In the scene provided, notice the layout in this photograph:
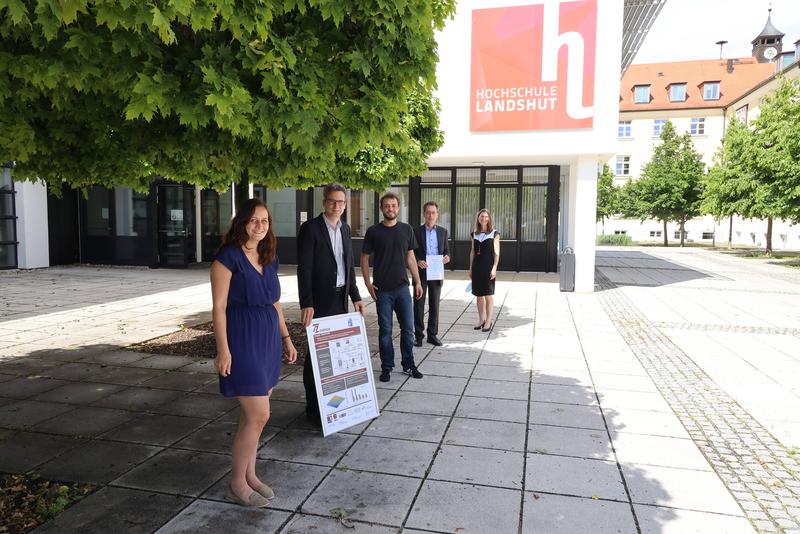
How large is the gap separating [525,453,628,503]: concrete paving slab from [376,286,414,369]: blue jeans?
2194 millimetres

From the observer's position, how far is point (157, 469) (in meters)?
3.84

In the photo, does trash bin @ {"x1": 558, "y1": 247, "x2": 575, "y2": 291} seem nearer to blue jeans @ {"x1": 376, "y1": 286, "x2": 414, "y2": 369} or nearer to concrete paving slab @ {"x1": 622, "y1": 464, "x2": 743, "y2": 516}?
blue jeans @ {"x1": 376, "y1": 286, "x2": 414, "y2": 369}

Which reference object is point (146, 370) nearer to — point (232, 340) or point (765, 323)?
point (232, 340)

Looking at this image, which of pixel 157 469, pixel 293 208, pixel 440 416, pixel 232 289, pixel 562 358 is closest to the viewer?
pixel 232 289

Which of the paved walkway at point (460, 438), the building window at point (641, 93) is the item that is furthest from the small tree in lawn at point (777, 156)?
the building window at point (641, 93)

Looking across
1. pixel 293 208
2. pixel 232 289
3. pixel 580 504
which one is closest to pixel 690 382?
pixel 580 504

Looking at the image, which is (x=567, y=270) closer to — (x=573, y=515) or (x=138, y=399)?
(x=138, y=399)

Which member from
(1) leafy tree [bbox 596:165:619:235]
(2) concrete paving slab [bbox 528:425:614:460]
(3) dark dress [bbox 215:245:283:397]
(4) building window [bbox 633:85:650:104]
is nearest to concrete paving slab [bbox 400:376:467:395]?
(2) concrete paving slab [bbox 528:425:614:460]

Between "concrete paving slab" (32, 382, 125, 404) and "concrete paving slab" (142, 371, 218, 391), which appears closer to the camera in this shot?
"concrete paving slab" (32, 382, 125, 404)

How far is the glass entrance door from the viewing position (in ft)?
61.4

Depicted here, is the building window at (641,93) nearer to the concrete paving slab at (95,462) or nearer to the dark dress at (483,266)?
the dark dress at (483,266)

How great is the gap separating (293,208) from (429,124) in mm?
10753

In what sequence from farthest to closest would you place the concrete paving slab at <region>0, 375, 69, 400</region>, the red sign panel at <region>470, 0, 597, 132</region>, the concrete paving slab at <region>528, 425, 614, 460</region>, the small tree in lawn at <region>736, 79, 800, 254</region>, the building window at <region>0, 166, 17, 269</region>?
the small tree in lawn at <region>736, 79, 800, 254</region>, the building window at <region>0, 166, 17, 269</region>, the red sign panel at <region>470, 0, 597, 132</region>, the concrete paving slab at <region>0, 375, 69, 400</region>, the concrete paving slab at <region>528, 425, 614, 460</region>

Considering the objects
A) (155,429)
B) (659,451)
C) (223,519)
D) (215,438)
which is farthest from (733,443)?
(155,429)
